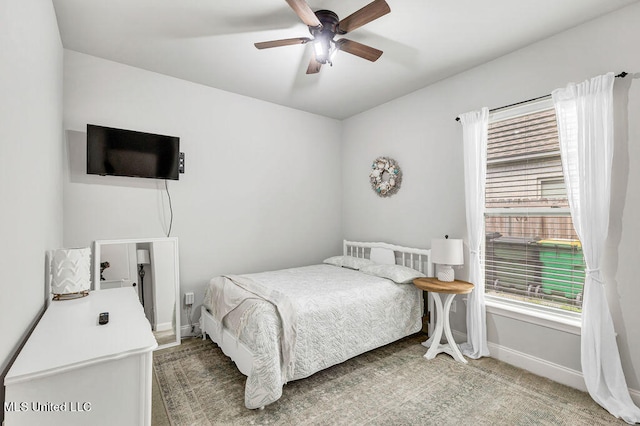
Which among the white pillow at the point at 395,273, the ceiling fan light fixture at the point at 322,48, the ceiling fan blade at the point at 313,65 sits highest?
the ceiling fan blade at the point at 313,65

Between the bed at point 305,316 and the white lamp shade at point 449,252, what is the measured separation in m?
0.44

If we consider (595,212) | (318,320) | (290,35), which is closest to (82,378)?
(318,320)

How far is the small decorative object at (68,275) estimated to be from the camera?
1.84 m

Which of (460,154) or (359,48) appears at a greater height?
(359,48)

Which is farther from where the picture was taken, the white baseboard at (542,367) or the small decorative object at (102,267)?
the small decorative object at (102,267)

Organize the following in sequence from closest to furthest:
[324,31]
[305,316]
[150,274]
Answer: [324,31]
[305,316]
[150,274]

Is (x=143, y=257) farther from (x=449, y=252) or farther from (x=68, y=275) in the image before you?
(x=449, y=252)

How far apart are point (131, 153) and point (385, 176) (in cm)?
296

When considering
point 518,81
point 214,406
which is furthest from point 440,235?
point 214,406

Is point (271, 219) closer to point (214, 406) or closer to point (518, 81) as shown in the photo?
point (214, 406)

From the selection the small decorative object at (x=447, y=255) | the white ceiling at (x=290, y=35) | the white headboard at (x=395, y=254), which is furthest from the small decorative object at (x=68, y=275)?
the white headboard at (x=395, y=254)

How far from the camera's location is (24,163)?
138 centimetres

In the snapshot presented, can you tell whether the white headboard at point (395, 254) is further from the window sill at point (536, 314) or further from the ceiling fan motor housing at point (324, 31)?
the ceiling fan motor housing at point (324, 31)

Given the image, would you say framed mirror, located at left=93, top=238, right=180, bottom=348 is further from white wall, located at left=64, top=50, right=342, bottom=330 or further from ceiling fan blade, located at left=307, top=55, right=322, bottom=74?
ceiling fan blade, located at left=307, top=55, right=322, bottom=74
